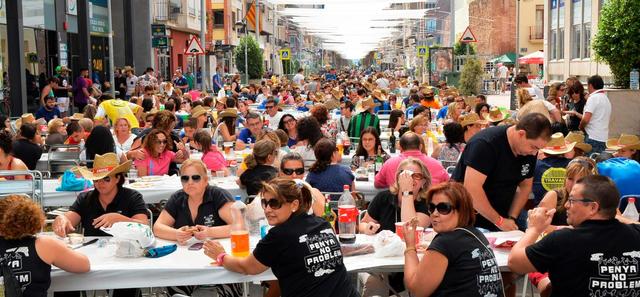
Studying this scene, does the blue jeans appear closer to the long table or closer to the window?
the long table

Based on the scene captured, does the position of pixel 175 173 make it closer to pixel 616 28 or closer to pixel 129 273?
pixel 129 273

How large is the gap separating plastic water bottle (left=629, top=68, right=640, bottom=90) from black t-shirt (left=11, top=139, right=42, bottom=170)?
1232 cm

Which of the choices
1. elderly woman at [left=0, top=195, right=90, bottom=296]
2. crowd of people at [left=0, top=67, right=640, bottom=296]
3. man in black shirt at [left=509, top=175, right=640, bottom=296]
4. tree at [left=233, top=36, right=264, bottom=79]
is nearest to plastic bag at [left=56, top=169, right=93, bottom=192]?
crowd of people at [left=0, top=67, right=640, bottom=296]

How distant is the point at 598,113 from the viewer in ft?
46.6

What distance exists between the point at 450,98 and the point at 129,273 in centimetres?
1453

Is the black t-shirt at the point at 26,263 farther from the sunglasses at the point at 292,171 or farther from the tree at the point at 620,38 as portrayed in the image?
the tree at the point at 620,38

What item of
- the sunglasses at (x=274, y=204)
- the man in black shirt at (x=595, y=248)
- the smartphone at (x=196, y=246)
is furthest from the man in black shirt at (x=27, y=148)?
the man in black shirt at (x=595, y=248)

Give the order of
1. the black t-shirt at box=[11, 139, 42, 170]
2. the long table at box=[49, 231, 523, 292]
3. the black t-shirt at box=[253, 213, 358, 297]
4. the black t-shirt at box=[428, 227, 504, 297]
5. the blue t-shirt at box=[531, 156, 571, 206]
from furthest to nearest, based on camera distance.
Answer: the black t-shirt at box=[11, 139, 42, 170] → the blue t-shirt at box=[531, 156, 571, 206] → the long table at box=[49, 231, 523, 292] → the black t-shirt at box=[253, 213, 358, 297] → the black t-shirt at box=[428, 227, 504, 297]

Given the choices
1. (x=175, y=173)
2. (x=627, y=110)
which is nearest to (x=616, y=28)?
(x=627, y=110)

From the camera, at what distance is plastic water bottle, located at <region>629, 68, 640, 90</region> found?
1844 cm

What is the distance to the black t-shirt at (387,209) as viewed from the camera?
7325 millimetres

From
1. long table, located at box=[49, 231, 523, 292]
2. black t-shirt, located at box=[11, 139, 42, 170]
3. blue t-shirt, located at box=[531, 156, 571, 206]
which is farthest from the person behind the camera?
black t-shirt, located at box=[11, 139, 42, 170]

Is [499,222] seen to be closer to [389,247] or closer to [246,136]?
[389,247]

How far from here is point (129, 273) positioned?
5.98 meters
